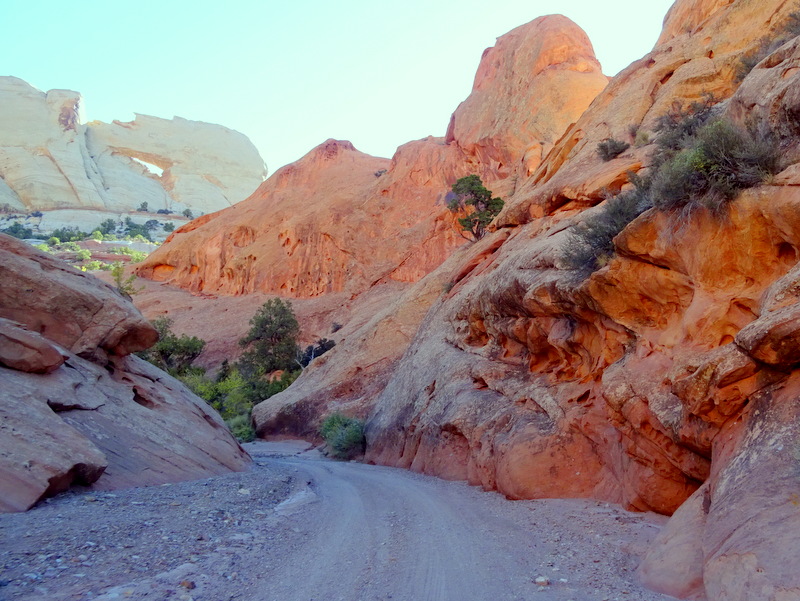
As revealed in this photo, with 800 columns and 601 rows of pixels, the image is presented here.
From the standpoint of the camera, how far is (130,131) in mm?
134250

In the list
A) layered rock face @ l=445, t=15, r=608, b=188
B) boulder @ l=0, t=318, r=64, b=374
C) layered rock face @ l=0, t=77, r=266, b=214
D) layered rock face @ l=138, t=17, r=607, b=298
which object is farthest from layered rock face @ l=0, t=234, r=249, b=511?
layered rock face @ l=0, t=77, r=266, b=214

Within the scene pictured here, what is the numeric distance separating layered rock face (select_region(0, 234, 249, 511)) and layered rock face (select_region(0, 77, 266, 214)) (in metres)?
104

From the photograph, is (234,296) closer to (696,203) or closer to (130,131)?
(696,203)

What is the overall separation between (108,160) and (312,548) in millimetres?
135744

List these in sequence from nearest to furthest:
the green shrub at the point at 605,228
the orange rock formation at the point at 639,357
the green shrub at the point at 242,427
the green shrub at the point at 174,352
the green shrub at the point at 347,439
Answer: the orange rock formation at the point at 639,357, the green shrub at the point at 605,228, the green shrub at the point at 347,439, the green shrub at the point at 242,427, the green shrub at the point at 174,352

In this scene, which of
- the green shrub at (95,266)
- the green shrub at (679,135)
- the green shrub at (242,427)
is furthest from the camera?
the green shrub at (95,266)

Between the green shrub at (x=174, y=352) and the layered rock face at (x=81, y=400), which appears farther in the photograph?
the green shrub at (x=174, y=352)

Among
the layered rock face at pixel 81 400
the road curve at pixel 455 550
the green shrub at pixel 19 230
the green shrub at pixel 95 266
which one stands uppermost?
the green shrub at pixel 19 230

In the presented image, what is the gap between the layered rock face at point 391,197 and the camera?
139 feet

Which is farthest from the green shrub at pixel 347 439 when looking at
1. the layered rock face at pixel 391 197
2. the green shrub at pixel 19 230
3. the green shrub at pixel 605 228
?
the green shrub at pixel 19 230

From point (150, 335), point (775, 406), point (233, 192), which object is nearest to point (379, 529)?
point (775, 406)

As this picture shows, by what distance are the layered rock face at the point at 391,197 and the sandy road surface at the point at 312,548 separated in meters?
30.4

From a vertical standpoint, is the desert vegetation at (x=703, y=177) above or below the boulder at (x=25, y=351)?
above

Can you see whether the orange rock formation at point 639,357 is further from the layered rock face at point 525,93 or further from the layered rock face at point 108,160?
the layered rock face at point 108,160
